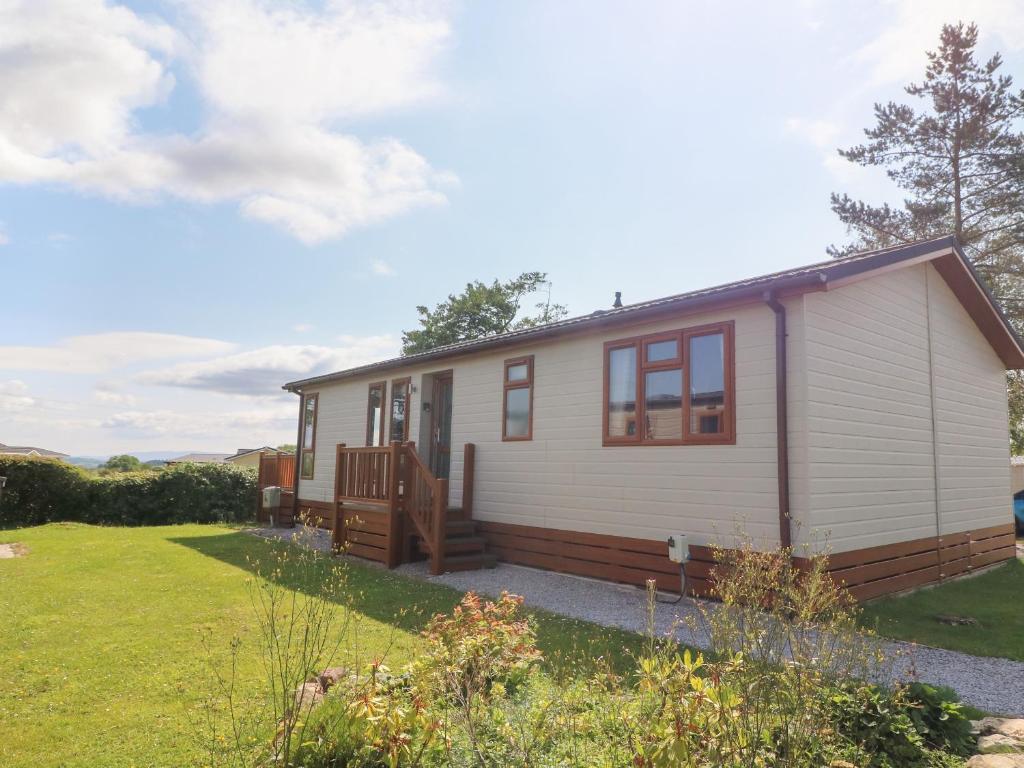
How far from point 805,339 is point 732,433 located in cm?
120

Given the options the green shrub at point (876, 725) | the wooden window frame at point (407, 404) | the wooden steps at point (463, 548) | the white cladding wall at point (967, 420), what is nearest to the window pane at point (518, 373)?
the wooden steps at point (463, 548)

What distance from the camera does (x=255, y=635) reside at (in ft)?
16.7

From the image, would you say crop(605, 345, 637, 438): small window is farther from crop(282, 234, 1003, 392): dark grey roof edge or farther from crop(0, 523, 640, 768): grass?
crop(0, 523, 640, 768): grass

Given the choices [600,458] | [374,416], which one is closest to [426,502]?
[600,458]

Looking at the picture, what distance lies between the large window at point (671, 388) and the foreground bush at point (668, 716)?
3769 millimetres

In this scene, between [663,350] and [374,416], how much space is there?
6865 mm

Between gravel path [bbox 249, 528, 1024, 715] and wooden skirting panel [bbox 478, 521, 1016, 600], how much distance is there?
18 cm

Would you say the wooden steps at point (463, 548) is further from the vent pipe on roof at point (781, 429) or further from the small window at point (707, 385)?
the vent pipe on roof at point (781, 429)

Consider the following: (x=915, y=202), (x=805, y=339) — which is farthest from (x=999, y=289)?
(x=805, y=339)

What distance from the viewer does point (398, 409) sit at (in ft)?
37.8

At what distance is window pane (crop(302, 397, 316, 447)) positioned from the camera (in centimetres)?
1430

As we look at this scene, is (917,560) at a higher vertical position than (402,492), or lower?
lower

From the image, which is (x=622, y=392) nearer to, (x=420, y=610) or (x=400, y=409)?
(x=420, y=610)

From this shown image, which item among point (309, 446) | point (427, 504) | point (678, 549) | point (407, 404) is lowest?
point (678, 549)
